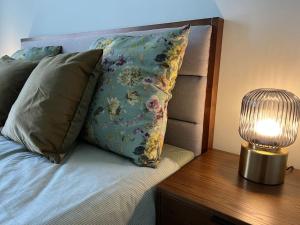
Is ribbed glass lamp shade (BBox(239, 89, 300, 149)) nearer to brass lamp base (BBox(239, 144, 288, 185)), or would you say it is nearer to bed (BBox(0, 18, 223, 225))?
brass lamp base (BBox(239, 144, 288, 185))

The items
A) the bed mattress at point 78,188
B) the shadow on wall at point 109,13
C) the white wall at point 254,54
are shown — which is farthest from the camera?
the shadow on wall at point 109,13

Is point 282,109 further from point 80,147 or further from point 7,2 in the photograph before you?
point 7,2

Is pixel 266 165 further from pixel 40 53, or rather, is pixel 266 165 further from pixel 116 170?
pixel 40 53

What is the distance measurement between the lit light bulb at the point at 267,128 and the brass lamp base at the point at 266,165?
57 millimetres

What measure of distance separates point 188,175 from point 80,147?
1.53 feet

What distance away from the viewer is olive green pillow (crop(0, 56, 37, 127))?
1.22 meters

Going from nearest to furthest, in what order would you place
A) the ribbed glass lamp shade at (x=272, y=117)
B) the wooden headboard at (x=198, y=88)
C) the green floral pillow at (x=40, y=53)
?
the ribbed glass lamp shade at (x=272, y=117) → the wooden headboard at (x=198, y=88) → the green floral pillow at (x=40, y=53)

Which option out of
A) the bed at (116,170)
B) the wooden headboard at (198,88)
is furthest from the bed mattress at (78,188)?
the wooden headboard at (198,88)

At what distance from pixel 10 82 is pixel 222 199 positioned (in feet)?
3.63

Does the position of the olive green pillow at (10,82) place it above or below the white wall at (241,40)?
below

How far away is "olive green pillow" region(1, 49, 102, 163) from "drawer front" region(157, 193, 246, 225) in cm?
40

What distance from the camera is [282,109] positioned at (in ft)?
2.61

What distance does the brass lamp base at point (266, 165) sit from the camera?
801 mm

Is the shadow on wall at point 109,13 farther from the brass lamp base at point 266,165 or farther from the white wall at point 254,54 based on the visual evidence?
the brass lamp base at point 266,165
